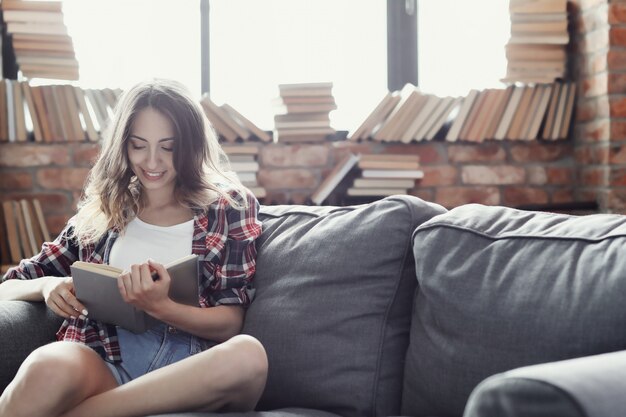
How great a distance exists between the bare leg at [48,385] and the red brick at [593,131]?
6.50 feet

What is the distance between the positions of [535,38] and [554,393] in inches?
91.3

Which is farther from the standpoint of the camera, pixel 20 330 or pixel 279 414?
pixel 20 330

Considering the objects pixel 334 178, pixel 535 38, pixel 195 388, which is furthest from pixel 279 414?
pixel 535 38

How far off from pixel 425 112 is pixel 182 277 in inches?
63.1

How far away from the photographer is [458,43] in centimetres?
337

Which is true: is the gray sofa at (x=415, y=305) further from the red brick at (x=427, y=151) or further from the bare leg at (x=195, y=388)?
the red brick at (x=427, y=151)

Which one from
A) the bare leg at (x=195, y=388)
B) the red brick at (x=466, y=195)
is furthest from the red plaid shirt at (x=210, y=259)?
the red brick at (x=466, y=195)

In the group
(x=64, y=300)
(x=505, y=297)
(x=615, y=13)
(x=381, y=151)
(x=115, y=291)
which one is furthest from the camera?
(x=381, y=151)

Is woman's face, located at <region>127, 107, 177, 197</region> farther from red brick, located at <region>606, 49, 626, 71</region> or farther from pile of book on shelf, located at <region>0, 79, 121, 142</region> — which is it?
red brick, located at <region>606, 49, 626, 71</region>

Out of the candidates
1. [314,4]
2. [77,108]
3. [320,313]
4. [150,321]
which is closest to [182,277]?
[150,321]

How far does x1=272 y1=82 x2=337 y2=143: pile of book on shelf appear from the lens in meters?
2.97

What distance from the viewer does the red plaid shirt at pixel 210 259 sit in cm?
175

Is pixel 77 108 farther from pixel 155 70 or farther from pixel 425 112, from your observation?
pixel 425 112

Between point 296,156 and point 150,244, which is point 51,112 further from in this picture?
point 150,244
